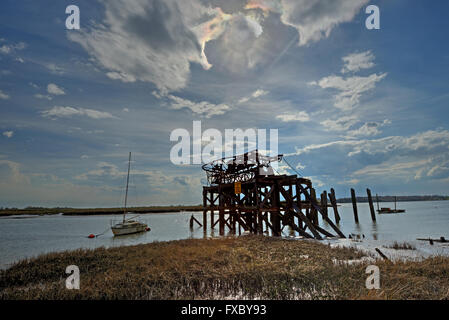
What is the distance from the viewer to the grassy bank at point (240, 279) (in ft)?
20.6

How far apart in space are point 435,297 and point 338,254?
5.09 meters

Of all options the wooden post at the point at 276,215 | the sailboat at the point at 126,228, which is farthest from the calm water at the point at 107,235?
the wooden post at the point at 276,215

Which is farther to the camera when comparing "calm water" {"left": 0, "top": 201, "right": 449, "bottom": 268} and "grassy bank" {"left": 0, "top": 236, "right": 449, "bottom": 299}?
"calm water" {"left": 0, "top": 201, "right": 449, "bottom": 268}

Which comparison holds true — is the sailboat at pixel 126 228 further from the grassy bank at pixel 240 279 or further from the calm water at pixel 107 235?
the grassy bank at pixel 240 279

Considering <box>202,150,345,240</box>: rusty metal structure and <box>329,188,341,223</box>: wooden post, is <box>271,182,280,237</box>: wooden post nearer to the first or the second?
<box>202,150,345,240</box>: rusty metal structure

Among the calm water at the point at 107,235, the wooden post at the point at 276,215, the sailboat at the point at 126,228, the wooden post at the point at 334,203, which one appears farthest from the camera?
the wooden post at the point at 334,203

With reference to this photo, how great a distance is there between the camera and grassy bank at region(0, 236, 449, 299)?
247 inches

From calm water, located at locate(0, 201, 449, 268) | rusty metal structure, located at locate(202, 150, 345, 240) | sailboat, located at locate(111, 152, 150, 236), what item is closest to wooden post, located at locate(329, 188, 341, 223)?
calm water, located at locate(0, 201, 449, 268)

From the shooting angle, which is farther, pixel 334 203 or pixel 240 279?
pixel 334 203

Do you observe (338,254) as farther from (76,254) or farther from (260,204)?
(76,254)

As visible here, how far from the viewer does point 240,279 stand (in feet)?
23.6

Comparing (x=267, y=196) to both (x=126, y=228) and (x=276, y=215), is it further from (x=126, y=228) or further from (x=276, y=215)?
(x=126, y=228)

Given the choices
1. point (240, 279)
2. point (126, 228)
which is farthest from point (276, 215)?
point (126, 228)
